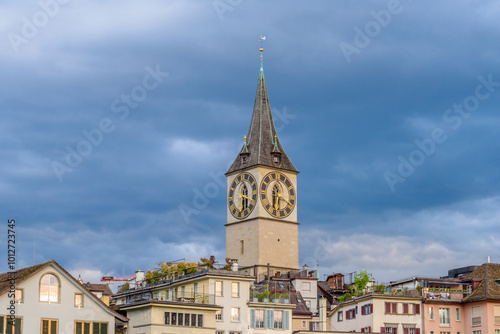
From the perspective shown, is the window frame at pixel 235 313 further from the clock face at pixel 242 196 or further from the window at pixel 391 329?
the clock face at pixel 242 196

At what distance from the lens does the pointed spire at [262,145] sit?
177m

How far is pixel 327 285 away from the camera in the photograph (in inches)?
6471

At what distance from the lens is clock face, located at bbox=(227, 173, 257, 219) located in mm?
174375

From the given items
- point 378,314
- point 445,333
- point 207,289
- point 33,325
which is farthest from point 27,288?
point 445,333

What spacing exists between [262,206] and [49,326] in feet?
225

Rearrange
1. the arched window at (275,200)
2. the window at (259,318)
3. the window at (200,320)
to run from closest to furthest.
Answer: the window at (200,320), the window at (259,318), the arched window at (275,200)

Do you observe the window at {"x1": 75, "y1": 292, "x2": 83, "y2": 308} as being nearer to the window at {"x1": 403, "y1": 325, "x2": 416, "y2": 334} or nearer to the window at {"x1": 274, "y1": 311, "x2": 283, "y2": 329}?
the window at {"x1": 274, "y1": 311, "x2": 283, "y2": 329}

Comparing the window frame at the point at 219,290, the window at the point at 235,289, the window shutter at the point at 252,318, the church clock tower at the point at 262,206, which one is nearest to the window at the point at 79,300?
the window frame at the point at 219,290

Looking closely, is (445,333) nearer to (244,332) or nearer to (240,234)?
(244,332)

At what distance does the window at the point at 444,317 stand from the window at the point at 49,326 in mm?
47086

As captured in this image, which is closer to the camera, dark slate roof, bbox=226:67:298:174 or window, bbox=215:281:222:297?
window, bbox=215:281:222:297

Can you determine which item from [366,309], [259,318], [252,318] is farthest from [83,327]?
[366,309]

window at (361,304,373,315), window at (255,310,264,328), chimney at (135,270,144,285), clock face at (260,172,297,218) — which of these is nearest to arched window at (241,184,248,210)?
clock face at (260,172,297,218)

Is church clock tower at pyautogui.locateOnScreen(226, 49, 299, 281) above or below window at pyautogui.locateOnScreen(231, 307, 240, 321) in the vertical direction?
above
